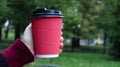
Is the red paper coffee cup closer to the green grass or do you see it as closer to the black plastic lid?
the black plastic lid

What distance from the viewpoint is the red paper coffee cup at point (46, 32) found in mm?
1676

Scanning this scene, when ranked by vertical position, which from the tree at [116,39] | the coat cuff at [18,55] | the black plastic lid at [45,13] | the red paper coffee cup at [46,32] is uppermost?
the black plastic lid at [45,13]

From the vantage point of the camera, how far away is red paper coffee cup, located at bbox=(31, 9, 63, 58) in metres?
1.68

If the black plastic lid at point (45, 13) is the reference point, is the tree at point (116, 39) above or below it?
below

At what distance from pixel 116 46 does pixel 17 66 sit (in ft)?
66.3

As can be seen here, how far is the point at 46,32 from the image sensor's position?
1680 millimetres

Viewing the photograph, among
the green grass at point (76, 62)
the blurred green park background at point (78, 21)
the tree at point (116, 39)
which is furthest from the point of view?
the tree at point (116, 39)

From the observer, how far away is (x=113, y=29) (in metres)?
21.9

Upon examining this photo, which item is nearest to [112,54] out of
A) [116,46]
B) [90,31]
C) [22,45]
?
[116,46]


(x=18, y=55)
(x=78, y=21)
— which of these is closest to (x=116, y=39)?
(x=78, y=21)

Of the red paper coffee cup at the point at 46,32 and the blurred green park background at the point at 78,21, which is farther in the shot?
the blurred green park background at the point at 78,21

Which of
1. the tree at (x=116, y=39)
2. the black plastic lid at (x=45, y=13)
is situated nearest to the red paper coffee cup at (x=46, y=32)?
the black plastic lid at (x=45, y=13)

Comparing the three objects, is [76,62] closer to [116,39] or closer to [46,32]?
[116,39]

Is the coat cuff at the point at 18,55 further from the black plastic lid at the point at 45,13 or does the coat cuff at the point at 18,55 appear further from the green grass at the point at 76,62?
the green grass at the point at 76,62
